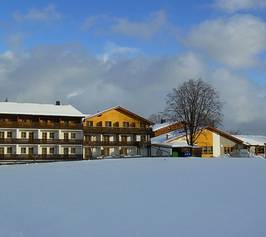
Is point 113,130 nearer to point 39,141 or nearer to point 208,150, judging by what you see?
point 39,141

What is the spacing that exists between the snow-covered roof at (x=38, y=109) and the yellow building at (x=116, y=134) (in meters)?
3.79

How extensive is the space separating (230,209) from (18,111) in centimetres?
7457

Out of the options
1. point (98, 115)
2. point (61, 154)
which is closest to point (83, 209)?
point (61, 154)

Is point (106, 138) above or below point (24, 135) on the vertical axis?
below

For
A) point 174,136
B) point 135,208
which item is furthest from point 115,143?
point 135,208

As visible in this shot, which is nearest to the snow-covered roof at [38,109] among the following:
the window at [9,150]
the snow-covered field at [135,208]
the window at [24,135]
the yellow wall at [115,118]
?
the window at [24,135]

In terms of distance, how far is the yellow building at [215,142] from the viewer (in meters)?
100

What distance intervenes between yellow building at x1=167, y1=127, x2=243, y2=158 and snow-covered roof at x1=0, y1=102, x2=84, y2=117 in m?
20.4

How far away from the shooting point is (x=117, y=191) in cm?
2142

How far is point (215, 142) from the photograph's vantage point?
102875 millimetres

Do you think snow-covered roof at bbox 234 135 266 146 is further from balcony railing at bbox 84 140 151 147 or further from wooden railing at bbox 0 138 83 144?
wooden railing at bbox 0 138 83 144

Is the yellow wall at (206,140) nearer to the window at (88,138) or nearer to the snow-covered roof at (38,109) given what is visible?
the window at (88,138)

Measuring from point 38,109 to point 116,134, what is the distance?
594 inches

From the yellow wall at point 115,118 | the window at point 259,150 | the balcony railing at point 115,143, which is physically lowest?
the window at point 259,150
